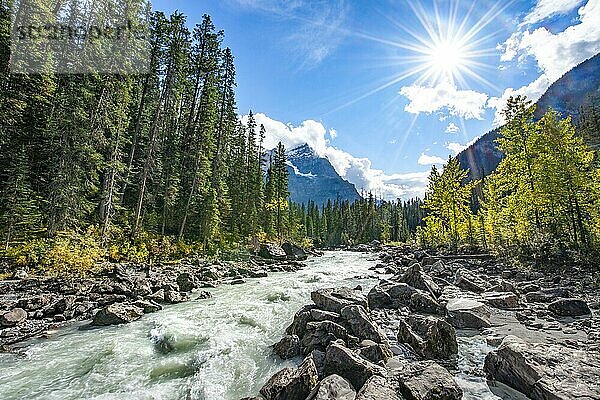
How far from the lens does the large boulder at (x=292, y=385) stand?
228 inches

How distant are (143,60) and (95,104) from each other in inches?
238

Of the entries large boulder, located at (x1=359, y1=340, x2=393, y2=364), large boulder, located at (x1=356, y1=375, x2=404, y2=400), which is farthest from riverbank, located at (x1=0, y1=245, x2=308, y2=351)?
large boulder, located at (x1=356, y1=375, x2=404, y2=400)

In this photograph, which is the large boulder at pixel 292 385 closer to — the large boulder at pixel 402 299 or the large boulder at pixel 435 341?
the large boulder at pixel 435 341

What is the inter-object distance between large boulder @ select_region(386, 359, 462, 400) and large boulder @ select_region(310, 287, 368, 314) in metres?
4.15

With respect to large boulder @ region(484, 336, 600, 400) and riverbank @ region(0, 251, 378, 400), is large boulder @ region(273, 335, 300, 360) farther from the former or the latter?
large boulder @ region(484, 336, 600, 400)

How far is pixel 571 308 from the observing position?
9.82 metres

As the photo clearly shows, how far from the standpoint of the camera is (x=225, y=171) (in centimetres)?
3881

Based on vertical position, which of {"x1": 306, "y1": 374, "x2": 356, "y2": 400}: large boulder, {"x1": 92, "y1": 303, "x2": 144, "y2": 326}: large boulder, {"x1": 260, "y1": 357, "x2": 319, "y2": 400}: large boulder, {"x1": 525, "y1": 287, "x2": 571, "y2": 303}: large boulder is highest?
{"x1": 525, "y1": 287, "x2": 571, "y2": 303}: large boulder

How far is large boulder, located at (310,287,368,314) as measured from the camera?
33.9 feet

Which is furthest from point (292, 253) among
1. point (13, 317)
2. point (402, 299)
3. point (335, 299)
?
point (13, 317)

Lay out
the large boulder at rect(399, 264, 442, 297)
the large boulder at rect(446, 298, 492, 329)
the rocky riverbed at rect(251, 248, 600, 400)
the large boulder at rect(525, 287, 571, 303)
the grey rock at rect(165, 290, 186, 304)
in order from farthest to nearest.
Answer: the grey rock at rect(165, 290, 186, 304), the large boulder at rect(399, 264, 442, 297), the large boulder at rect(525, 287, 571, 303), the large boulder at rect(446, 298, 492, 329), the rocky riverbed at rect(251, 248, 600, 400)

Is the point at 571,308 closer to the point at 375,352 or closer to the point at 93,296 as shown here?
the point at 375,352

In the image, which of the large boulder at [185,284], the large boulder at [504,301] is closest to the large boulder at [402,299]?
the large boulder at [504,301]

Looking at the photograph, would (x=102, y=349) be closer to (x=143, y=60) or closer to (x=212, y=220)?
(x=212, y=220)
